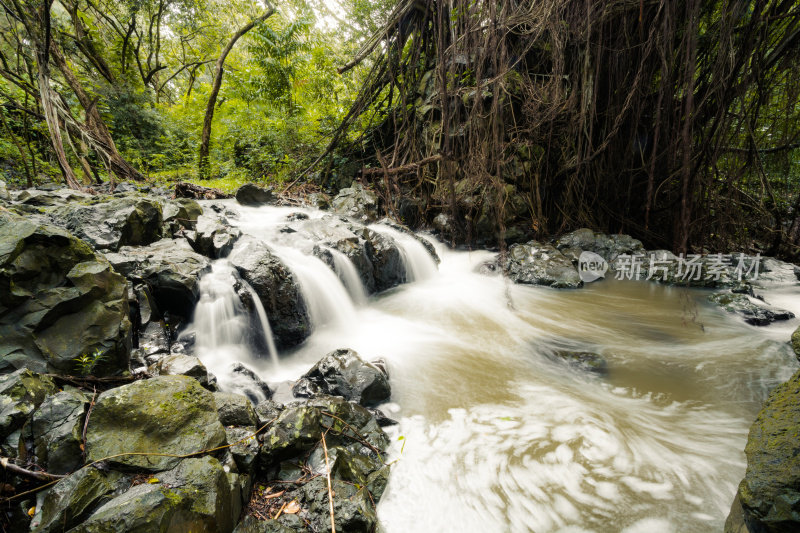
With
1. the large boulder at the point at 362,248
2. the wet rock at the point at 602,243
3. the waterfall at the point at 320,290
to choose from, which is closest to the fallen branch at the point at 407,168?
the large boulder at the point at 362,248

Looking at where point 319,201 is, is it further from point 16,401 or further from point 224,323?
point 16,401

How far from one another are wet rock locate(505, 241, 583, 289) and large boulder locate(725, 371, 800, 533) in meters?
3.89

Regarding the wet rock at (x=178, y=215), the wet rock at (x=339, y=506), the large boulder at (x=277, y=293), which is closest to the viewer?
the wet rock at (x=339, y=506)

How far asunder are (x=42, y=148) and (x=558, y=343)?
11232mm

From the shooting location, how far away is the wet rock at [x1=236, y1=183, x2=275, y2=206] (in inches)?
263

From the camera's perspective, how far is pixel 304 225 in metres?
5.16

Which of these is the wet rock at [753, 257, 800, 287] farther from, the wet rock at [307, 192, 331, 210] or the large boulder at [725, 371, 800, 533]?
the wet rock at [307, 192, 331, 210]

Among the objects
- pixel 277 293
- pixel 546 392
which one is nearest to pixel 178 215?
pixel 277 293

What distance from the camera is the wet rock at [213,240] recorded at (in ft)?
12.6

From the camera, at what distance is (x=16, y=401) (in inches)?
53.2

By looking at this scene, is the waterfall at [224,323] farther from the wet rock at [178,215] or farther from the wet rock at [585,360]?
the wet rock at [585,360]

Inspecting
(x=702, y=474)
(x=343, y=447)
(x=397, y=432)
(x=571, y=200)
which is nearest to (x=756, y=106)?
(x=571, y=200)

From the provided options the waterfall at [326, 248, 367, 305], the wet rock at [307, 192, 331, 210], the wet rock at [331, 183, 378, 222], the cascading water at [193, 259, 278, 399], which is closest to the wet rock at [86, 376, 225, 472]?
the cascading water at [193, 259, 278, 399]

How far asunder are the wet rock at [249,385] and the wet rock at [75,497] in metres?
1.16
